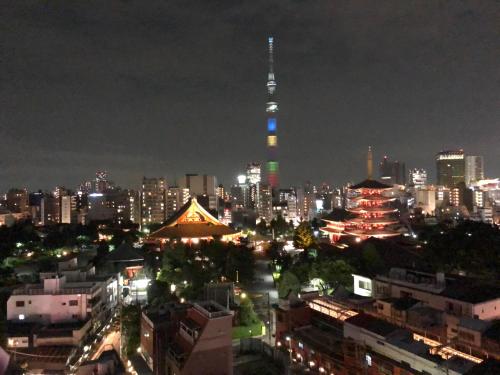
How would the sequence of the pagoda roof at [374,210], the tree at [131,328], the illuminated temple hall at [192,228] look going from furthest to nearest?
the illuminated temple hall at [192,228], the pagoda roof at [374,210], the tree at [131,328]

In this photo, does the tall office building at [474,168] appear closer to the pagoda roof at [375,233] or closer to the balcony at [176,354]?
the pagoda roof at [375,233]

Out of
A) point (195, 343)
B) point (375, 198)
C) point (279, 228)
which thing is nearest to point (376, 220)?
point (375, 198)

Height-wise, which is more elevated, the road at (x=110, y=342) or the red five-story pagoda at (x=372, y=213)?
the red five-story pagoda at (x=372, y=213)

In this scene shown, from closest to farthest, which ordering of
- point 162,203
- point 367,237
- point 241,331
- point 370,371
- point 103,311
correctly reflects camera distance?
point 370,371, point 241,331, point 103,311, point 367,237, point 162,203

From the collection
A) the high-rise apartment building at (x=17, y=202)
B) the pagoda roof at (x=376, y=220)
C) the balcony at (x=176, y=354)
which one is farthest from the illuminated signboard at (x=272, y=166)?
the balcony at (x=176, y=354)

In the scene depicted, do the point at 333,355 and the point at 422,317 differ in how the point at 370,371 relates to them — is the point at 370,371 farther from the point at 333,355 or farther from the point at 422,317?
the point at 422,317

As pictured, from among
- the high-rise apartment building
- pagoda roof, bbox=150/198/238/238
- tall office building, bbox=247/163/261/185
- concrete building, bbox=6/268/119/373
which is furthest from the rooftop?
tall office building, bbox=247/163/261/185

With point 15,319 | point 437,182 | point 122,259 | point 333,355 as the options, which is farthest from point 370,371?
point 437,182
